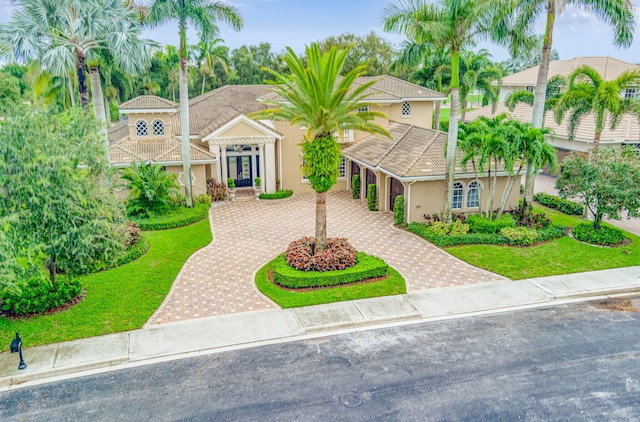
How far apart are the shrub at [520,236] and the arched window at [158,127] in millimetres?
19699

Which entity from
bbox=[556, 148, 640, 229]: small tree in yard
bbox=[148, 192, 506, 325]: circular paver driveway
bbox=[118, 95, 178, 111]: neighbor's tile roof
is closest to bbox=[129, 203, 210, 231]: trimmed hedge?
bbox=[148, 192, 506, 325]: circular paver driveway

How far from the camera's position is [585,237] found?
2242cm

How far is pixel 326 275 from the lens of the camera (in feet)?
59.1

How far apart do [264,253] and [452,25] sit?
12.4 m

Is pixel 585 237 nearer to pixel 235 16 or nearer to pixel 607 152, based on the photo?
pixel 607 152

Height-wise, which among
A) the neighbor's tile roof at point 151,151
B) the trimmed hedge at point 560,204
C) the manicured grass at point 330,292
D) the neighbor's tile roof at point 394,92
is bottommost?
the manicured grass at point 330,292

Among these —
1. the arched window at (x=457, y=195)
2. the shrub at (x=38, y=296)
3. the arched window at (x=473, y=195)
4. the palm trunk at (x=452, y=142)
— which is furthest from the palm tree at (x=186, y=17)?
the arched window at (x=473, y=195)

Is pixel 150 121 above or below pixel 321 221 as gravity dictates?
above

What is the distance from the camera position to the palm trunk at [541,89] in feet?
73.3

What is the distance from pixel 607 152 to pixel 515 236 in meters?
5.37

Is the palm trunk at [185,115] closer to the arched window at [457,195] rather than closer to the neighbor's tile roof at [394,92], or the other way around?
the neighbor's tile roof at [394,92]

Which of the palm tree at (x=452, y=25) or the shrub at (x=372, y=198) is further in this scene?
the shrub at (x=372, y=198)

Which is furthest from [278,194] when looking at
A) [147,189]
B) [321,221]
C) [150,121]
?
[321,221]

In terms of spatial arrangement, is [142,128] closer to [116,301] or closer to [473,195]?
[116,301]
